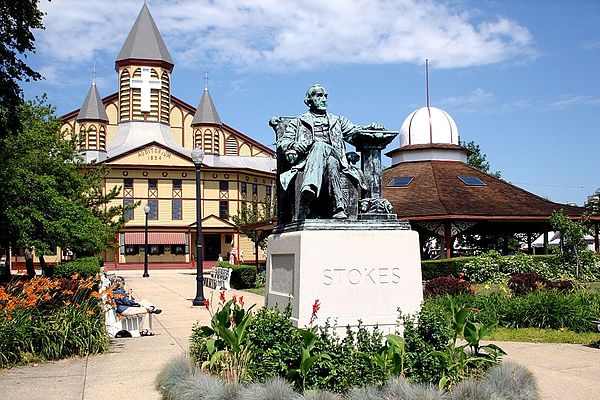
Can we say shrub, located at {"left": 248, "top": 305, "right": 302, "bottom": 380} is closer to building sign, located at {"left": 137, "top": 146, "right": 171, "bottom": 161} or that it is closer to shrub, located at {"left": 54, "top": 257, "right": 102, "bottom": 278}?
shrub, located at {"left": 54, "top": 257, "right": 102, "bottom": 278}

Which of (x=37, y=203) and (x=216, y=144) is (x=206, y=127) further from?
(x=37, y=203)

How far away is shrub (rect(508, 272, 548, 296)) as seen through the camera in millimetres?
15656

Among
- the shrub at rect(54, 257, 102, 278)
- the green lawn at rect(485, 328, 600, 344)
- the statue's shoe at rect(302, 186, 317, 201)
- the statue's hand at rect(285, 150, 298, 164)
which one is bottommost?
the green lawn at rect(485, 328, 600, 344)

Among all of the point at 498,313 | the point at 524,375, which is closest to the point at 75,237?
the point at 498,313

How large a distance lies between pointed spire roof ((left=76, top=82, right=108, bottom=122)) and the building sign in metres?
5.19

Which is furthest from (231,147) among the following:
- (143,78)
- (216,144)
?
(143,78)

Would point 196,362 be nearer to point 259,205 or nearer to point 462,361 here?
point 462,361

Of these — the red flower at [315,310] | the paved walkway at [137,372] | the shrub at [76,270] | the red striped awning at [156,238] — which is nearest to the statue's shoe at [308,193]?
the red flower at [315,310]

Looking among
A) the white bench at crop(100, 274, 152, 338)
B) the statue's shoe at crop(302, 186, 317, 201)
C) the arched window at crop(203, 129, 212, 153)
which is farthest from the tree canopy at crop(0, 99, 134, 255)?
the arched window at crop(203, 129, 212, 153)

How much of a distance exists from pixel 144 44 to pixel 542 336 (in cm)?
5217

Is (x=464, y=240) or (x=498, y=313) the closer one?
(x=498, y=313)

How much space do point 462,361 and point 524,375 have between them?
668 mm

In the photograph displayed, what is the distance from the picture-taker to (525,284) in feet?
51.9

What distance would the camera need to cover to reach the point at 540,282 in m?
15.9
